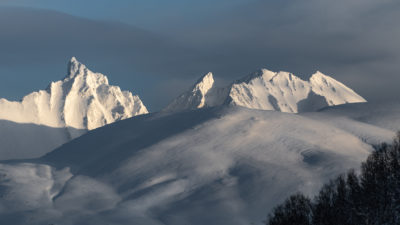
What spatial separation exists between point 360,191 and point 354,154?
125 meters

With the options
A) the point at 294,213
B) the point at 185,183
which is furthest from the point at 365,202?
the point at 185,183

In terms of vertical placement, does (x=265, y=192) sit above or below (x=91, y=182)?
below

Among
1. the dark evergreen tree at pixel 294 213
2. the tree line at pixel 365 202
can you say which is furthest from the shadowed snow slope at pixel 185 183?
the tree line at pixel 365 202

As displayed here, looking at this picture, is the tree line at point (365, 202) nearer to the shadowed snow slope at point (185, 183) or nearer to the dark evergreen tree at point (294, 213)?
the dark evergreen tree at point (294, 213)

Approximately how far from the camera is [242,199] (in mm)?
152875

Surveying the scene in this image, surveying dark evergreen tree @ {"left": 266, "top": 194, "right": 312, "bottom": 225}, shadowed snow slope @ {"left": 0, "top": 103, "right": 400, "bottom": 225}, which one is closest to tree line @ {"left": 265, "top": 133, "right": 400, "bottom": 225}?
dark evergreen tree @ {"left": 266, "top": 194, "right": 312, "bottom": 225}

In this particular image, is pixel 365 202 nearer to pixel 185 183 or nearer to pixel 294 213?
pixel 294 213

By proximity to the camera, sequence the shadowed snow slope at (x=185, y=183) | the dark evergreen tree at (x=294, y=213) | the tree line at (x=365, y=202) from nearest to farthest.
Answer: the tree line at (x=365, y=202), the dark evergreen tree at (x=294, y=213), the shadowed snow slope at (x=185, y=183)

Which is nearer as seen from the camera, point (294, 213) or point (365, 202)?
point (365, 202)

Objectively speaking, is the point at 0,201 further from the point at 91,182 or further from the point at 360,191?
the point at 360,191

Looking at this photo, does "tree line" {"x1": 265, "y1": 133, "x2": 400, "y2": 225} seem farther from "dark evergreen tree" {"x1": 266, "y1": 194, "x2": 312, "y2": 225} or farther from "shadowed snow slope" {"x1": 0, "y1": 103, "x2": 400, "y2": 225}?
"shadowed snow slope" {"x1": 0, "y1": 103, "x2": 400, "y2": 225}

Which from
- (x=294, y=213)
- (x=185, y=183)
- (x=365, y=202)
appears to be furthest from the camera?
(x=185, y=183)

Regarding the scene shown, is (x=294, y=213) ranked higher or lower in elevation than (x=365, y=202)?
higher

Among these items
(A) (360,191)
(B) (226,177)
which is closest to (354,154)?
(B) (226,177)
